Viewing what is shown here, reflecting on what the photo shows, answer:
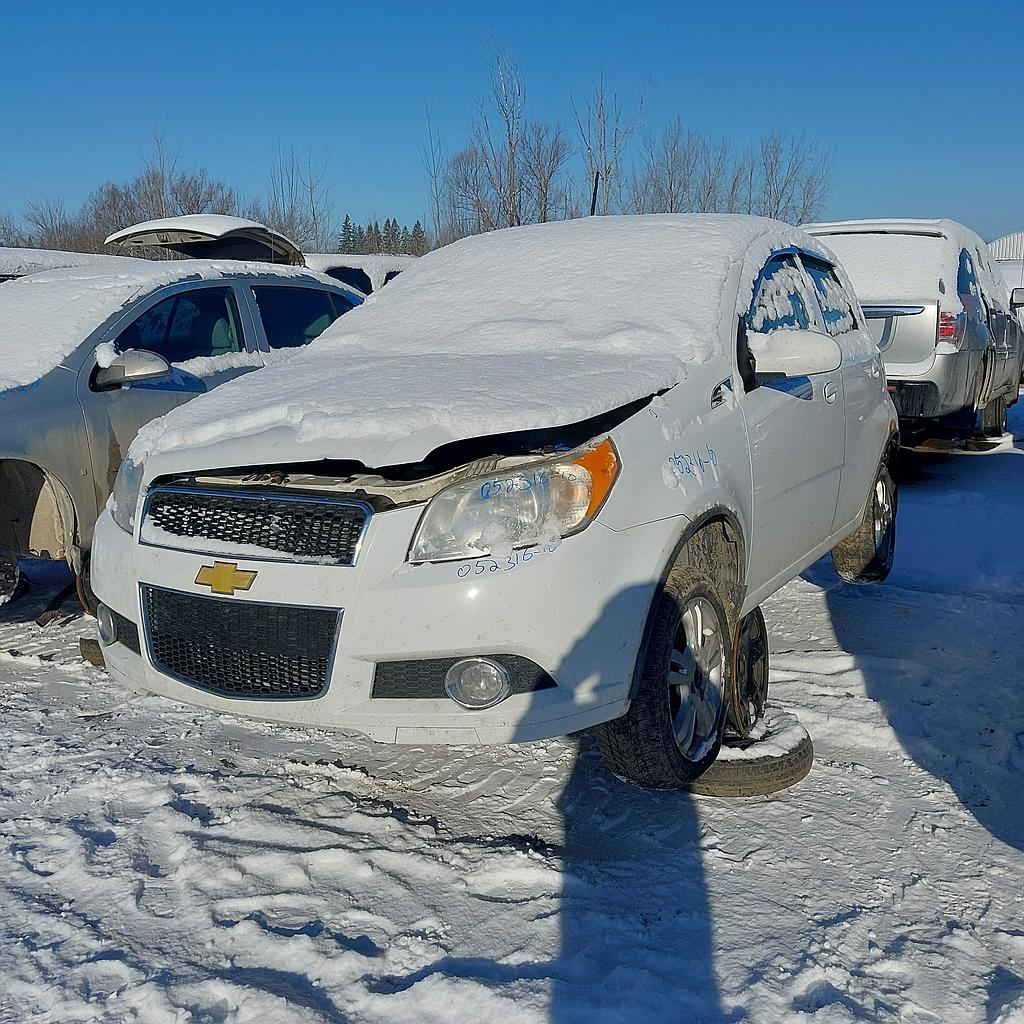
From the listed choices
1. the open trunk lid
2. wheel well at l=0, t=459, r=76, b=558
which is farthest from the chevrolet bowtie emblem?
the open trunk lid

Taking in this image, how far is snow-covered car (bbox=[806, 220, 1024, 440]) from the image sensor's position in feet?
24.6

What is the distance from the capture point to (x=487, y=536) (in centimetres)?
244

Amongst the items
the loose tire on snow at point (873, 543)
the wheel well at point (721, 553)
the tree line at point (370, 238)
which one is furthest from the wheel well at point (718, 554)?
the tree line at point (370, 238)

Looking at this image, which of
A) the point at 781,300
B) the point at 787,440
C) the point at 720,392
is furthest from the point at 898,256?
the point at 720,392

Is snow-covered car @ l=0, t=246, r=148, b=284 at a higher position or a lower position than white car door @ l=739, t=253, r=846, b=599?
higher

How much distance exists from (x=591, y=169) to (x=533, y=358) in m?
16.3

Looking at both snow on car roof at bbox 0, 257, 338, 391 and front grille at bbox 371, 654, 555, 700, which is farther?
snow on car roof at bbox 0, 257, 338, 391

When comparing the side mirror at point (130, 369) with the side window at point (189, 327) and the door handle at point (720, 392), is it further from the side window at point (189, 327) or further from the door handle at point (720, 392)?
the door handle at point (720, 392)

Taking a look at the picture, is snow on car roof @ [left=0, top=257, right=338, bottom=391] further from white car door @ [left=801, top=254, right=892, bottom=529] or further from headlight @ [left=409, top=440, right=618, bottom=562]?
white car door @ [left=801, top=254, right=892, bottom=529]

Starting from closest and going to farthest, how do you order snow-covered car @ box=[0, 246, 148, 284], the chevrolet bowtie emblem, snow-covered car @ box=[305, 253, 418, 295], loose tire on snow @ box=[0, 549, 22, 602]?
the chevrolet bowtie emblem
loose tire on snow @ box=[0, 549, 22, 602]
snow-covered car @ box=[0, 246, 148, 284]
snow-covered car @ box=[305, 253, 418, 295]

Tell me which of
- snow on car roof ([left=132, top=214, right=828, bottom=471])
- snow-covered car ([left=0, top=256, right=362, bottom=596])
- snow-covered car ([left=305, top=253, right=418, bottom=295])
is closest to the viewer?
snow on car roof ([left=132, top=214, right=828, bottom=471])

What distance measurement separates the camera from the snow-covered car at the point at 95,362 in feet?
14.0

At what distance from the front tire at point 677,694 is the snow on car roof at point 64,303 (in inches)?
122

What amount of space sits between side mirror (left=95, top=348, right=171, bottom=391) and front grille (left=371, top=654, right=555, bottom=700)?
2.66 metres
